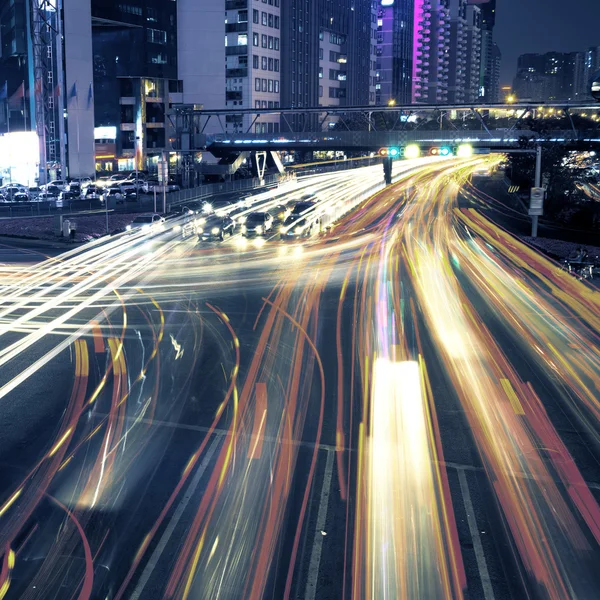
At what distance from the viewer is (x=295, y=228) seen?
4666cm

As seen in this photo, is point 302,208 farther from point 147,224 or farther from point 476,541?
point 476,541

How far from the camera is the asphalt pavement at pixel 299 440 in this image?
31.7 ft

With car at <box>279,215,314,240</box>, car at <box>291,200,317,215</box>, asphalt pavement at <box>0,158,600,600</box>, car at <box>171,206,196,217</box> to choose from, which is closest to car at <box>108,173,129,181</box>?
car at <box>171,206,196,217</box>

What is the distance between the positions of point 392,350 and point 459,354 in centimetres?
168

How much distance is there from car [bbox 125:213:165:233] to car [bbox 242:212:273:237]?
5834 millimetres

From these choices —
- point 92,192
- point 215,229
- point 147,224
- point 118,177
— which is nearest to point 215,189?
point 92,192

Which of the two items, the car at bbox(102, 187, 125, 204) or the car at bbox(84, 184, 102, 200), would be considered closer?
the car at bbox(102, 187, 125, 204)

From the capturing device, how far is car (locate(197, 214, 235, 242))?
44.0 meters

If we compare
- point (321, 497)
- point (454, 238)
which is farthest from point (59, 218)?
point (321, 497)

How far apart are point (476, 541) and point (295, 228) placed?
37.2 metres

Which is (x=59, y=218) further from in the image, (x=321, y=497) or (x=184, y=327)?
(x=321, y=497)

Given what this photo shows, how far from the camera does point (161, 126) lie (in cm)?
10344

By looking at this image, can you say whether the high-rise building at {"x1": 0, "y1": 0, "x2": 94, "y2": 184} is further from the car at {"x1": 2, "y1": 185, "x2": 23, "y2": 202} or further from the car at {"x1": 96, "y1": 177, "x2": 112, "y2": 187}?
the car at {"x1": 2, "y1": 185, "x2": 23, "y2": 202}

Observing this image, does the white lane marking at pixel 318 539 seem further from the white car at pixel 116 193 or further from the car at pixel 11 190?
the car at pixel 11 190
